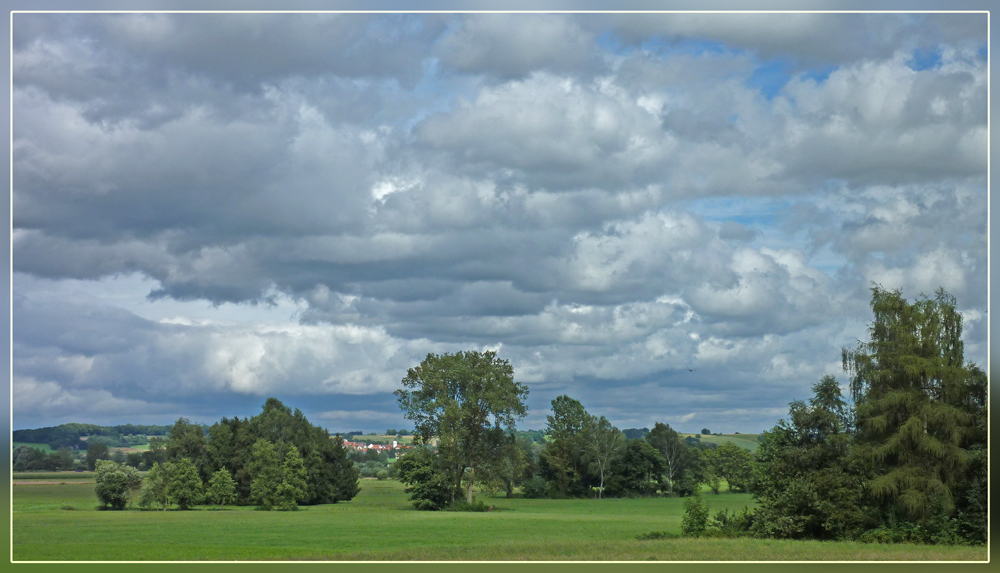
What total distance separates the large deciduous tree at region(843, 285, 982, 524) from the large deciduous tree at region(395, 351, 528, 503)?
41.9 m

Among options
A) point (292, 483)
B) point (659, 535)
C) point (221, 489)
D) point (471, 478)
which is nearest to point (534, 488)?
point (471, 478)

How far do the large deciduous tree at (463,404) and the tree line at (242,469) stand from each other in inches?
528

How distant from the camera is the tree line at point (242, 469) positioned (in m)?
69.1

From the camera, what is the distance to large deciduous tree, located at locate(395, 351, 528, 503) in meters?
75.1

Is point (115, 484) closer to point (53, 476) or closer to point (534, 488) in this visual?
point (53, 476)

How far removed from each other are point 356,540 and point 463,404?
35.8 metres

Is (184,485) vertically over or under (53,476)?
under

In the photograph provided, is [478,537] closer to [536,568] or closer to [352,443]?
[536,568]

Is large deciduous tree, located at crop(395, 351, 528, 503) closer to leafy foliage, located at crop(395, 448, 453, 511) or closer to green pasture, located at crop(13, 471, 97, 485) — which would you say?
leafy foliage, located at crop(395, 448, 453, 511)

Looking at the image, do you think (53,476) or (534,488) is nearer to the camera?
(53,476)

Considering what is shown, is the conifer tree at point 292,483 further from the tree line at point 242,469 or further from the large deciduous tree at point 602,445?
the large deciduous tree at point 602,445

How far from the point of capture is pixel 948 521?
34.3m

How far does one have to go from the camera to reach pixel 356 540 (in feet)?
131

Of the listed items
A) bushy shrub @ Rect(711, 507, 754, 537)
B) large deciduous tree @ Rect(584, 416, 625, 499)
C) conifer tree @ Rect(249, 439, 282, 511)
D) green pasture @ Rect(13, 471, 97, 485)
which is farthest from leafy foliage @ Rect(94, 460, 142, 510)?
large deciduous tree @ Rect(584, 416, 625, 499)
